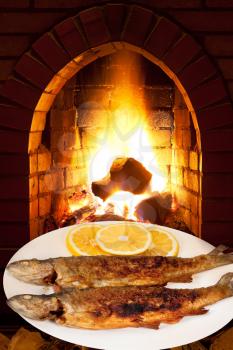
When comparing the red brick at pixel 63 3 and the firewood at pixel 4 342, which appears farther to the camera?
the red brick at pixel 63 3

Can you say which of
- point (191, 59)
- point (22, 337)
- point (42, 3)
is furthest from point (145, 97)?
point (22, 337)

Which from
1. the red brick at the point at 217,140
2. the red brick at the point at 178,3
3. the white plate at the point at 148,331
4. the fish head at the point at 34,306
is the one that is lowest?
the white plate at the point at 148,331

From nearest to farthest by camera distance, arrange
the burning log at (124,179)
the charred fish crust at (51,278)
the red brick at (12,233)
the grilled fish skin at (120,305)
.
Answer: the grilled fish skin at (120,305) → the charred fish crust at (51,278) → the red brick at (12,233) → the burning log at (124,179)

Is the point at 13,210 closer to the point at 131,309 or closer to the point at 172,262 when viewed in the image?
the point at 172,262

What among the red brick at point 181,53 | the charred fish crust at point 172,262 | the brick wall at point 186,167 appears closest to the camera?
the charred fish crust at point 172,262

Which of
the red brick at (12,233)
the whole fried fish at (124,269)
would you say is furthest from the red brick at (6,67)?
the whole fried fish at (124,269)

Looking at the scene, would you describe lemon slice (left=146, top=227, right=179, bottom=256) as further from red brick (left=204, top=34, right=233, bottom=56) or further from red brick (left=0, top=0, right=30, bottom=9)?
red brick (left=0, top=0, right=30, bottom=9)

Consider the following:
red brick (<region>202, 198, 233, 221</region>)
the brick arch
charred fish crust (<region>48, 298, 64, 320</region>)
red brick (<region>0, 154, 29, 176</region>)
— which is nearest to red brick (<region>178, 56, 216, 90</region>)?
the brick arch

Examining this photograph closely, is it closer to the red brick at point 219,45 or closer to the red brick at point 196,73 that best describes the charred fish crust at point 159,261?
the red brick at point 196,73
